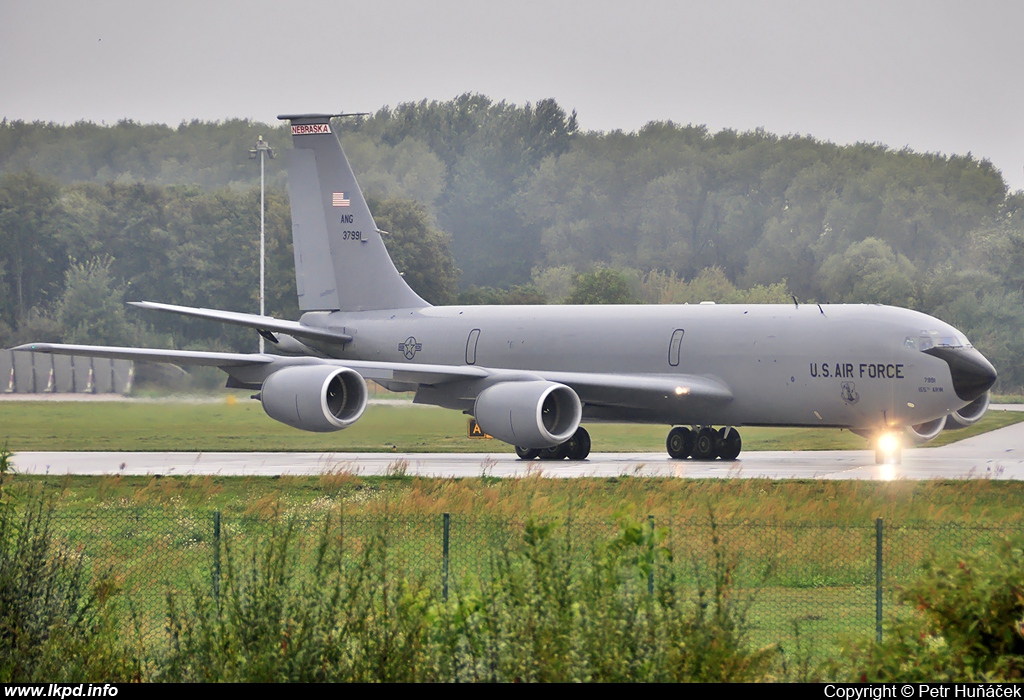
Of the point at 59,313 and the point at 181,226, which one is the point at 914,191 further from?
the point at 59,313

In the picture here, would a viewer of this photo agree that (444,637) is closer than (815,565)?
Yes

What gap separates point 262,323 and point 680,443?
10720 millimetres

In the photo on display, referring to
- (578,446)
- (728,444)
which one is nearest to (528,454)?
(578,446)

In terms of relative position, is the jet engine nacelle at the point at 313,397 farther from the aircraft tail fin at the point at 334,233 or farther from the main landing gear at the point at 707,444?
the aircraft tail fin at the point at 334,233

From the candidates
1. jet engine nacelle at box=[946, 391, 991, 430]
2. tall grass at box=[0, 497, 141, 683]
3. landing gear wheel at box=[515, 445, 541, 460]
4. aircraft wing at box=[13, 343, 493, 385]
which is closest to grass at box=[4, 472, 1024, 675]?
tall grass at box=[0, 497, 141, 683]

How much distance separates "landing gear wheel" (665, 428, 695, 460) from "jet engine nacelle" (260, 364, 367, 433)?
733cm

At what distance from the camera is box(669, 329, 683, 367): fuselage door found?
30.6m

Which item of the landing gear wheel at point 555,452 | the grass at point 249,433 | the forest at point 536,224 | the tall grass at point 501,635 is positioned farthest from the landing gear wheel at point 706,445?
the forest at point 536,224

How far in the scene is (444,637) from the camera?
9.70 m

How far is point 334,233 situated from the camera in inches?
1490

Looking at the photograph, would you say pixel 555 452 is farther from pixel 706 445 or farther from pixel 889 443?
pixel 889 443

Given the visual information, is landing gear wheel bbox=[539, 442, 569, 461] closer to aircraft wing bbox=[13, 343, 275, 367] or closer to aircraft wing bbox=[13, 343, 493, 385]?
aircraft wing bbox=[13, 343, 493, 385]

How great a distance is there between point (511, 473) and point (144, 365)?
18531 millimetres
